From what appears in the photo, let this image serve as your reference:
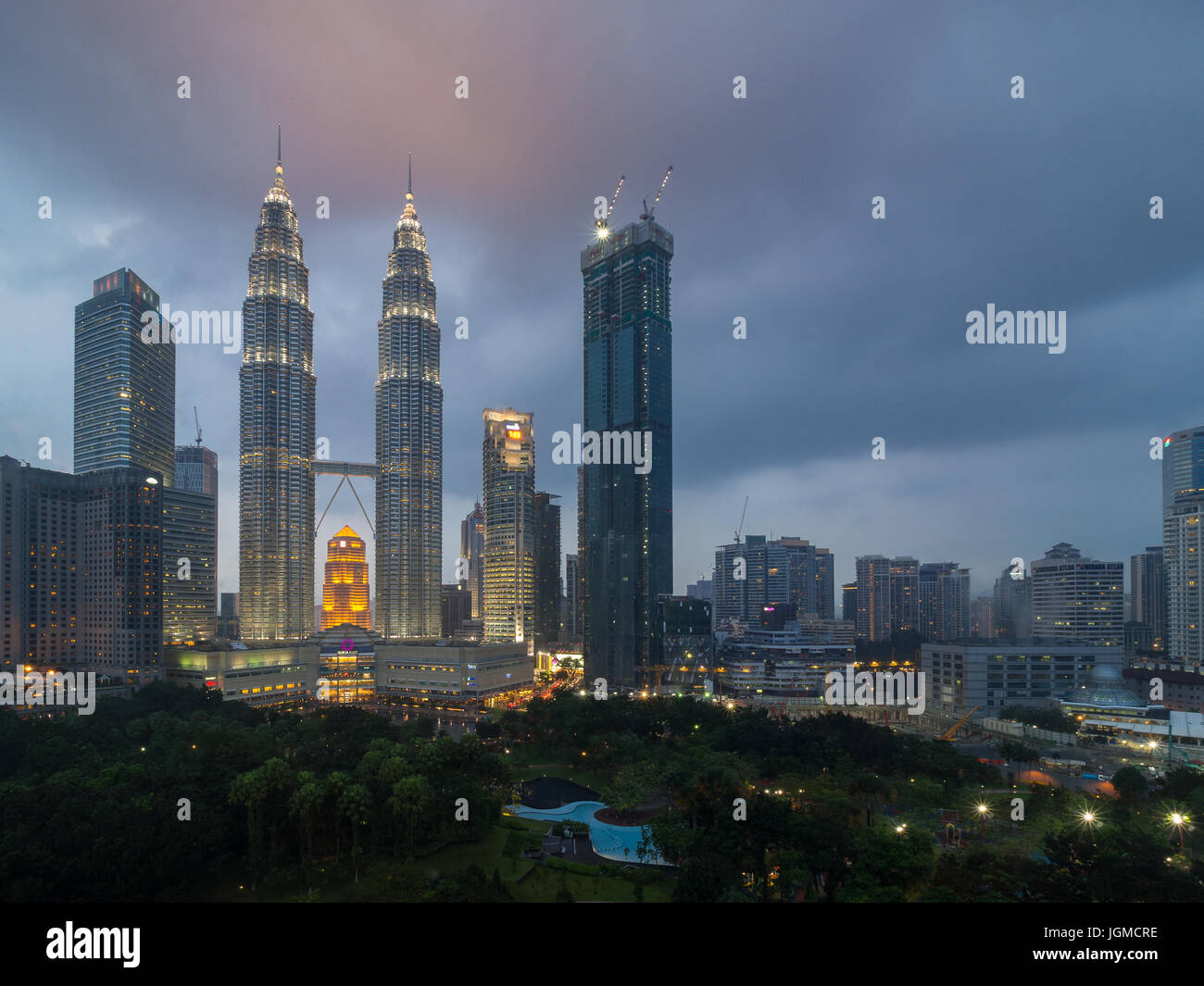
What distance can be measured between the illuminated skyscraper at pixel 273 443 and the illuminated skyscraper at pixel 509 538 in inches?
1304

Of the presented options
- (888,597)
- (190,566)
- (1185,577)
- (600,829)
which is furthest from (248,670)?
(888,597)

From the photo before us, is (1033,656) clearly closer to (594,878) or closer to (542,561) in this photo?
(594,878)

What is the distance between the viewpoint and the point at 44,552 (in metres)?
70.9

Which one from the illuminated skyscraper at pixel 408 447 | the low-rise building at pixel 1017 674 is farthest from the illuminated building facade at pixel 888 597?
the illuminated skyscraper at pixel 408 447

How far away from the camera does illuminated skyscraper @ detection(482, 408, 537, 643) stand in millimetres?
118500

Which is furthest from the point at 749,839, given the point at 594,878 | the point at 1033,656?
the point at 1033,656

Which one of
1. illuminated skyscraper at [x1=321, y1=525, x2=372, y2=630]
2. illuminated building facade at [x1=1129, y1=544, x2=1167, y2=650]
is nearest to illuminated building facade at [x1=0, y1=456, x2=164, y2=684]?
illuminated skyscraper at [x1=321, y1=525, x2=372, y2=630]

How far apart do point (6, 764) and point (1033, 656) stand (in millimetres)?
85238

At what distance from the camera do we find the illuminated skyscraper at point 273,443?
10662cm

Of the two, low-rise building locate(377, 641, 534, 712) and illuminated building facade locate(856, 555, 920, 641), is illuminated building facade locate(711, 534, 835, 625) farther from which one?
low-rise building locate(377, 641, 534, 712)

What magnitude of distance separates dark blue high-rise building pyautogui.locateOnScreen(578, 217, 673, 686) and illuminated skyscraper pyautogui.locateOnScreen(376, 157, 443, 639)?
3285cm

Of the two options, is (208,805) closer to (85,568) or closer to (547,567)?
(85,568)

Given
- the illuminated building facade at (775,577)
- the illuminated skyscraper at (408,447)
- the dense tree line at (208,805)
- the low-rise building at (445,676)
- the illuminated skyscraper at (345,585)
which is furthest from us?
the illuminated skyscraper at (345,585)

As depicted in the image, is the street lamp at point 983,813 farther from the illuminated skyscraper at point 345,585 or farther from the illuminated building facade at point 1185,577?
the illuminated skyscraper at point 345,585
